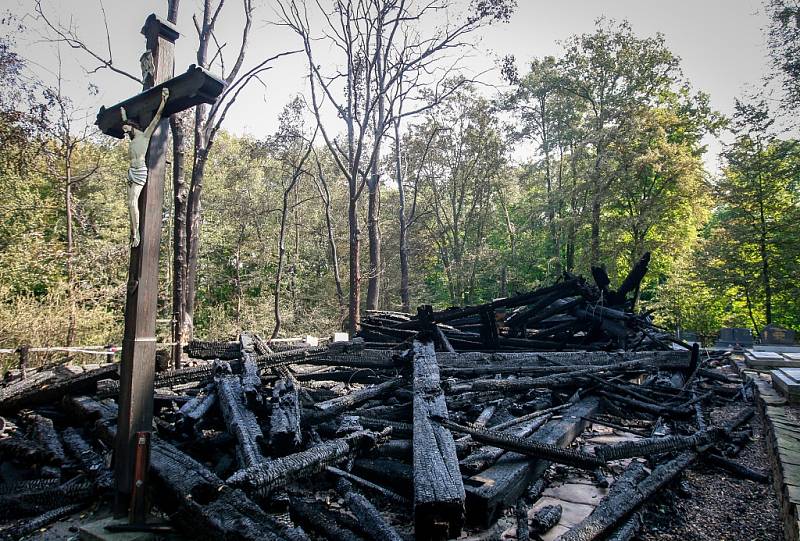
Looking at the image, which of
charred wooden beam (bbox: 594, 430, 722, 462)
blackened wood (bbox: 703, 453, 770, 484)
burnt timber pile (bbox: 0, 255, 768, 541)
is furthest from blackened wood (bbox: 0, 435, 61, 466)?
blackened wood (bbox: 703, 453, 770, 484)

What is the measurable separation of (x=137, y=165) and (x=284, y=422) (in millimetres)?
2203

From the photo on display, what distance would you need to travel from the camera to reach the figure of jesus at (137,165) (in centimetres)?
332

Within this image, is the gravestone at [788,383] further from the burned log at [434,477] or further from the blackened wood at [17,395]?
the blackened wood at [17,395]

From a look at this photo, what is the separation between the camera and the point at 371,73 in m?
20.6

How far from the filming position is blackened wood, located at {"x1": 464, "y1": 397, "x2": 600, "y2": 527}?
10.3 feet

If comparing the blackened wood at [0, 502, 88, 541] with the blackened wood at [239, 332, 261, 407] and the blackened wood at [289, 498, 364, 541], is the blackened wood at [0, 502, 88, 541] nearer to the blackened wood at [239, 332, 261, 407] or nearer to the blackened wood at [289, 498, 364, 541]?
the blackened wood at [239, 332, 261, 407]

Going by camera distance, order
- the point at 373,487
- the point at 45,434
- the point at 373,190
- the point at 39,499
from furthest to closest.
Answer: the point at 373,190
the point at 45,434
the point at 373,487
the point at 39,499

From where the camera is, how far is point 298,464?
3.09 metres

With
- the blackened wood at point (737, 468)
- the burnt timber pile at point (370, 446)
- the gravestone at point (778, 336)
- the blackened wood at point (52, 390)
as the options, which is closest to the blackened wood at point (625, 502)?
the burnt timber pile at point (370, 446)

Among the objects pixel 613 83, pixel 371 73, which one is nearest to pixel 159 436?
pixel 371 73

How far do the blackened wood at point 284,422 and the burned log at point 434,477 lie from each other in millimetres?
922

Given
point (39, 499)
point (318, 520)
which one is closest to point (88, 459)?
point (39, 499)

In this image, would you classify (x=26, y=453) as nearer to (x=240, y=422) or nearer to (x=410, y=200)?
(x=240, y=422)

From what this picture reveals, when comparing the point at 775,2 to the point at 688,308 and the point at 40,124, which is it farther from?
the point at 40,124
